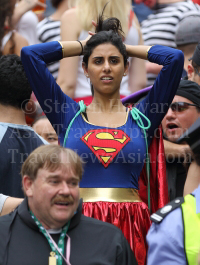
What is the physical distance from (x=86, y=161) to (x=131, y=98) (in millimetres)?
969

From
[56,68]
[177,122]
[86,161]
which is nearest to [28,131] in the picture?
[86,161]

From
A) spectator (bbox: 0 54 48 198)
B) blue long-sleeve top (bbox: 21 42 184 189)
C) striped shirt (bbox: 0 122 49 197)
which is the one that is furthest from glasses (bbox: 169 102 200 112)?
striped shirt (bbox: 0 122 49 197)

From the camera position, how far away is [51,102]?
4164 millimetres

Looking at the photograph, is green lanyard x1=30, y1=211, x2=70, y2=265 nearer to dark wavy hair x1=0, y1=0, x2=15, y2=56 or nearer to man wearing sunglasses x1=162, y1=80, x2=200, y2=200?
man wearing sunglasses x1=162, y1=80, x2=200, y2=200

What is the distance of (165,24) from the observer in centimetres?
636

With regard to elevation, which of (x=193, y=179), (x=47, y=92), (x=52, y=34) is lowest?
(x=193, y=179)

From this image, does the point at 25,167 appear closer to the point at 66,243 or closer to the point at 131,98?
the point at 66,243

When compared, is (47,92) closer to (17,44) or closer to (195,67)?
(195,67)

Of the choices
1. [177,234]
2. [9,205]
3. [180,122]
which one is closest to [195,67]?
[180,122]

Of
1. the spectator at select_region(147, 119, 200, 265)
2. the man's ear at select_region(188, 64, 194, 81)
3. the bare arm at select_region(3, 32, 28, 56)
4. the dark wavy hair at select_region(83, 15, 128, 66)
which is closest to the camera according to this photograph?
the spectator at select_region(147, 119, 200, 265)

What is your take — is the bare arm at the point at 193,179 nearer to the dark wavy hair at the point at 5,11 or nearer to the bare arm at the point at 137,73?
the bare arm at the point at 137,73

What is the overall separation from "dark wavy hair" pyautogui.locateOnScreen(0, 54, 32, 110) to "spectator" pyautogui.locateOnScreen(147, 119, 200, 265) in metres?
1.83

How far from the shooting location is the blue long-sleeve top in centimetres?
398

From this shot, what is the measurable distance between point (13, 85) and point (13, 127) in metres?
0.31
